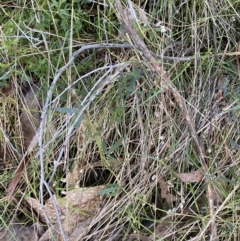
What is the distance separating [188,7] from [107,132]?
1.43 ft

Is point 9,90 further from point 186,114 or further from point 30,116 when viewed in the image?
point 186,114

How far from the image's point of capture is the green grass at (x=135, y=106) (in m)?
1.23

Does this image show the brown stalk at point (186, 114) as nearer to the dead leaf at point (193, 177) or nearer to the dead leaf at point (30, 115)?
the dead leaf at point (193, 177)

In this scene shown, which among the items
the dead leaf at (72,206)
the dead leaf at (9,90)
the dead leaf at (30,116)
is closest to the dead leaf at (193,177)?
the dead leaf at (72,206)

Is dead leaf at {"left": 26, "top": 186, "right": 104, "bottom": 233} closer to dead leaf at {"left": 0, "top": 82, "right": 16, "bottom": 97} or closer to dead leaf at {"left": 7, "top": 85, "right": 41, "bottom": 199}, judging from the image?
dead leaf at {"left": 7, "top": 85, "right": 41, "bottom": 199}

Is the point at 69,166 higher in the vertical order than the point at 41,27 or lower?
lower

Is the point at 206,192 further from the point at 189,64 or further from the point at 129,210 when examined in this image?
the point at 189,64

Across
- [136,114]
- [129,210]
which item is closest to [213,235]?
[129,210]

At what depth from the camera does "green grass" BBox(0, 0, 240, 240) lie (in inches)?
48.4

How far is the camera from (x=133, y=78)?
48.0 inches

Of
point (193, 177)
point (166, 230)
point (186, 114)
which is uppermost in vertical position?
point (186, 114)

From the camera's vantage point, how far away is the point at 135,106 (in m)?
1.25

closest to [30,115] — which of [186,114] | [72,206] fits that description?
[72,206]

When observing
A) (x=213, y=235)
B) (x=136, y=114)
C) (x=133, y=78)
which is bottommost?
(x=213, y=235)
